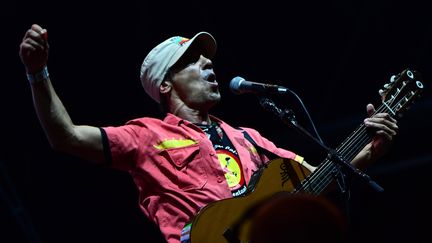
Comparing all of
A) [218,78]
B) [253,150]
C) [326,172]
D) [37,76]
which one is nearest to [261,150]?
[253,150]

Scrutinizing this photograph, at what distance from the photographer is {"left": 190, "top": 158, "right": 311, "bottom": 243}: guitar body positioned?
8.38ft

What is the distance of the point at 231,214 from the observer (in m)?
2.63

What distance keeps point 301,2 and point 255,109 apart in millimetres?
952

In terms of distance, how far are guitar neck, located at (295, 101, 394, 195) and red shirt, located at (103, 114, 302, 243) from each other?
29 centimetres

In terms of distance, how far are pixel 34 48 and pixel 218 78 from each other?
8.61 feet

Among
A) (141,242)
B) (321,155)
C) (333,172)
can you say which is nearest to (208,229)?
(333,172)

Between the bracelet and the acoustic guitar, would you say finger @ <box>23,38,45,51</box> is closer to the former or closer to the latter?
the bracelet

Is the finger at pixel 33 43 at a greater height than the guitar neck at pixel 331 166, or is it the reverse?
the finger at pixel 33 43

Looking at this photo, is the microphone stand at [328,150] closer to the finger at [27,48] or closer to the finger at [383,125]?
the finger at [383,125]

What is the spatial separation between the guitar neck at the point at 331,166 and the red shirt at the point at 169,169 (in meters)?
0.29

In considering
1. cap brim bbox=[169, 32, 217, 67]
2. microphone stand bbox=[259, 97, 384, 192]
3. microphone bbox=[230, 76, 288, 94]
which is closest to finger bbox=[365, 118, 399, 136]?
microphone stand bbox=[259, 97, 384, 192]

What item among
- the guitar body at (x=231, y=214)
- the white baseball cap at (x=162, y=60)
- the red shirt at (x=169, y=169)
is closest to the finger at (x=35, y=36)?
the red shirt at (x=169, y=169)

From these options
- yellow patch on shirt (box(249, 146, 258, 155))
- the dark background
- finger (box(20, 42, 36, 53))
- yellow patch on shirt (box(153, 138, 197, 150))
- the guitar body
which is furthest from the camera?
the dark background

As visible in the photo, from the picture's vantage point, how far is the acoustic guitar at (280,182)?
8.44 ft
